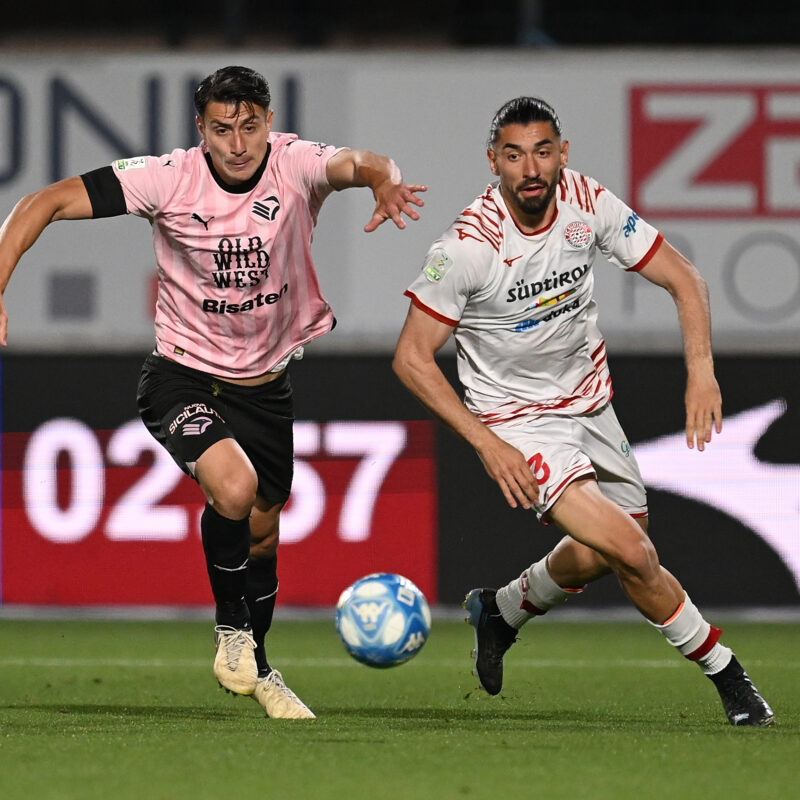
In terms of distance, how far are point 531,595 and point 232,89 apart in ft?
7.26

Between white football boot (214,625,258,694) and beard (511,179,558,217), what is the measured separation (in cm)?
175

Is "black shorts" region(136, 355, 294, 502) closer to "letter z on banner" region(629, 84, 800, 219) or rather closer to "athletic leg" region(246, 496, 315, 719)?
"athletic leg" region(246, 496, 315, 719)

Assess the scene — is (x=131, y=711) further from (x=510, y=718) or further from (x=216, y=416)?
(x=510, y=718)

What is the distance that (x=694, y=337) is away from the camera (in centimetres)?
586

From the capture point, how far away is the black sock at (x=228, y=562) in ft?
19.7

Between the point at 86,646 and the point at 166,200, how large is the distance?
11.9ft

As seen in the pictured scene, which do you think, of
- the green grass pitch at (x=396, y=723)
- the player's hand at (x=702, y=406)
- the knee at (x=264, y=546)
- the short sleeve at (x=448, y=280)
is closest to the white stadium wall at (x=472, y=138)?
the green grass pitch at (x=396, y=723)

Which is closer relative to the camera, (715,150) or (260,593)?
(260,593)

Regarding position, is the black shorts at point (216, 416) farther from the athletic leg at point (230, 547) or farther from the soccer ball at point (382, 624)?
the soccer ball at point (382, 624)

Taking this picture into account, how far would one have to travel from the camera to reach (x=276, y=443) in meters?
6.48

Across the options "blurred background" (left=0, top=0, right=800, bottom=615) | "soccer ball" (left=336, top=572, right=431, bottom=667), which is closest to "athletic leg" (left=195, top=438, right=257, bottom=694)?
"soccer ball" (left=336, top=572, right=431, bottom=667)

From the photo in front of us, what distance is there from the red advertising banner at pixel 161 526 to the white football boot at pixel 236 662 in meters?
3.93

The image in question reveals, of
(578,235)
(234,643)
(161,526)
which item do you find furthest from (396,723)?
(161,526)

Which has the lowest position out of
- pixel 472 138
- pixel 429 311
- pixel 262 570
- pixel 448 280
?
pixel 262 570
